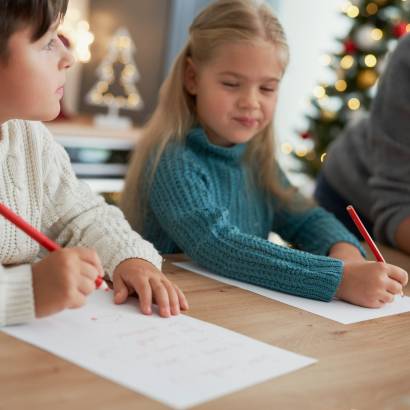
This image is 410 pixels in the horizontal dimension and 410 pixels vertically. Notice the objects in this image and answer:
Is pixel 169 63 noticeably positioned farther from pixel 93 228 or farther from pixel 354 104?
pixel 93 228

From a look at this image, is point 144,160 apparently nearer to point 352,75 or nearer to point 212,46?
point 212,46

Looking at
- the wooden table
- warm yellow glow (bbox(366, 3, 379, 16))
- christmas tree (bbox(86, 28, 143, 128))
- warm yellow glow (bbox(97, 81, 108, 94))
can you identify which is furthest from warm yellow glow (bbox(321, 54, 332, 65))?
the wooden table

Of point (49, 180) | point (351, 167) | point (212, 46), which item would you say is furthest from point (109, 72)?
point (49, 180)

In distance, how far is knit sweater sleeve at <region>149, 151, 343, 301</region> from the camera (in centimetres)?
117

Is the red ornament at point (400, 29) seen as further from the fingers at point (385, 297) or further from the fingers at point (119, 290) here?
the fingers at point (119, 290)

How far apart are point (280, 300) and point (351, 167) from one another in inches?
35.1

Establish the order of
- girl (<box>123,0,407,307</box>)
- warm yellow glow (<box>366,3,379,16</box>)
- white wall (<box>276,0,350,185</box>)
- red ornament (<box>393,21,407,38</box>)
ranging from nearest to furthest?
1. girl (<box>123,0,407,307</box>)
2. red ornament (<box>393,21,407,38</box>)
3. warm yellow glow (<box>366,3,379,16</box>)
4. white wall (<box>276,0,350,185</box>)

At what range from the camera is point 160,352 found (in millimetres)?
787

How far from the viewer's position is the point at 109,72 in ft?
15.8

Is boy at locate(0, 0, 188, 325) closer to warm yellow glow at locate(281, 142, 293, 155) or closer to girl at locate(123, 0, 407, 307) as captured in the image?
girl at locate(123, 0, 407, 307)

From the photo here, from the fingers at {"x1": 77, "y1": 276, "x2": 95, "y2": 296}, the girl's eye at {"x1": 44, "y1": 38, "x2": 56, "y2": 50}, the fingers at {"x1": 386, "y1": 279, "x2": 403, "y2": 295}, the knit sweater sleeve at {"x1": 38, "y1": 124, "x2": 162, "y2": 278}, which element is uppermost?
the girl's eye at {"x1": 44, "y1": 38, "x2": 56, "y2": 50}

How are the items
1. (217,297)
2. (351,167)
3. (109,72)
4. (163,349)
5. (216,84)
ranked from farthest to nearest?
1. (109,72)
2. (351,167)
3. (216,84)
4. (217,297)
5. (163,349)

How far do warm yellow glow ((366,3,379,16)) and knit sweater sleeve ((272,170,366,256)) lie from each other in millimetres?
2262

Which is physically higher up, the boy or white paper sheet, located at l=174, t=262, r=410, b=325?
the boy
